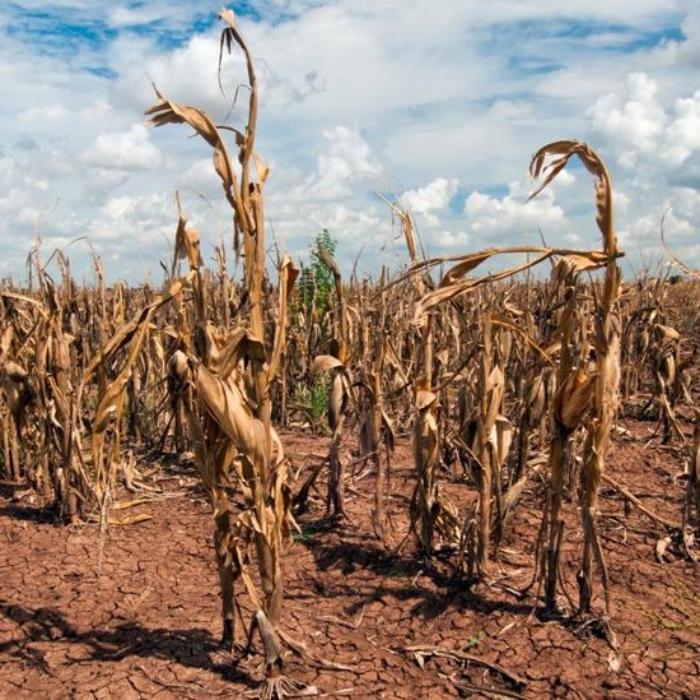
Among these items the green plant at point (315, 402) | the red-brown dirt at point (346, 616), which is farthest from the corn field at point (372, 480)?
the green plant at point (315, 402)

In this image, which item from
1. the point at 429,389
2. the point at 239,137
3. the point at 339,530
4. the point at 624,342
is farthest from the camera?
the point at 624,342

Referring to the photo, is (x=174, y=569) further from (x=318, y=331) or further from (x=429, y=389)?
(x=318, y=331)

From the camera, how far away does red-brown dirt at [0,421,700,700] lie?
2.99 meters

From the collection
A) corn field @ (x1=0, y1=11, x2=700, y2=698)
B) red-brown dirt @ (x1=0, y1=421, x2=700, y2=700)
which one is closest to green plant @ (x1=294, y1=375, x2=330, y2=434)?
corn field @ (x1=0, y1=11, x2=700, y2=698)

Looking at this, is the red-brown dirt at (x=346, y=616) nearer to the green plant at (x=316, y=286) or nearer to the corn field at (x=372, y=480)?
the corn field at (x=372, y=480)

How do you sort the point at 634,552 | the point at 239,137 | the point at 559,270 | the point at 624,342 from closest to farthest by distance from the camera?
the point at 239,137
the point at 559,270
the point at 634,552
the point at 624,342

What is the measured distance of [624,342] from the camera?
314 inches

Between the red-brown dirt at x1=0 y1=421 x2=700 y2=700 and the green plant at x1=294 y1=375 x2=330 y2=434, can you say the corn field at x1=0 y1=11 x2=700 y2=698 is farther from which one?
the green plant at x1=294 y1=375 x2=330 y2=434

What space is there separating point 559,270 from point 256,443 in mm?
1353

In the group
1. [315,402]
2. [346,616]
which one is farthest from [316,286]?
[346,616]

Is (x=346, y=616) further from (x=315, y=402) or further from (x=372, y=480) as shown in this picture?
(x=315, y=402)

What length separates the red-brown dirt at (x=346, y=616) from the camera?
2.99 metres

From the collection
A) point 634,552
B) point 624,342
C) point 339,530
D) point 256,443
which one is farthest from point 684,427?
point 256,443

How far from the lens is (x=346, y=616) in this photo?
3.57m
